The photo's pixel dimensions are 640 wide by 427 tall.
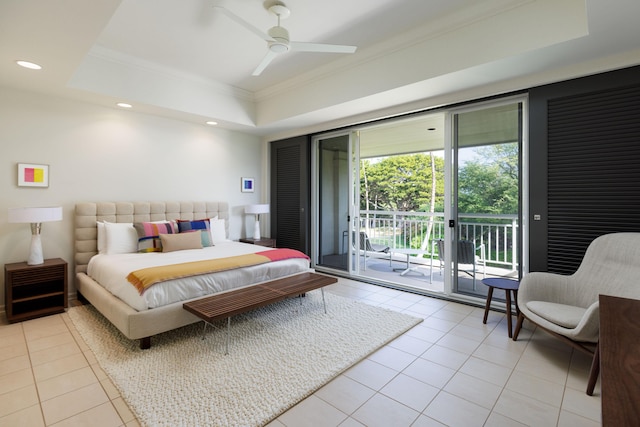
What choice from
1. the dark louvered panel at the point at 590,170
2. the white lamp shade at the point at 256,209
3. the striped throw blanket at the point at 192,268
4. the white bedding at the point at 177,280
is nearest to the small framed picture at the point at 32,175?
A: the white bedding at the point at 177,280

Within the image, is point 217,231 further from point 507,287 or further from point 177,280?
point 507,287

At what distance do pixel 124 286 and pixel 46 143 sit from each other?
7.17 feet

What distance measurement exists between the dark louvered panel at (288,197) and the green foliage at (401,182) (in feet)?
11.8

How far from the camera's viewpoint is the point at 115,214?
4012mm

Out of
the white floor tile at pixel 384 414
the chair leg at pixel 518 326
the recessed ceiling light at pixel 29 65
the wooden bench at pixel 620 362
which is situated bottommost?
the white floor tile at pixel 384 414

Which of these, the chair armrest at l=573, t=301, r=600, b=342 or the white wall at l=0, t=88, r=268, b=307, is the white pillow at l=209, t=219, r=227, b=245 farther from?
the chair armrest at l=573, t=301, r=600, b=342

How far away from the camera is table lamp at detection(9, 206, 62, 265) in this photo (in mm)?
3062

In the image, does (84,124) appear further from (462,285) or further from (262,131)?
(462,285)

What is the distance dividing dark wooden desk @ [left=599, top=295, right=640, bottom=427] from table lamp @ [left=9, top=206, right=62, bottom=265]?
430 centimetres

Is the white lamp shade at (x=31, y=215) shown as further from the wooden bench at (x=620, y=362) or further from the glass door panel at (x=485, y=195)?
the glass door panel at (x=485, y=195)

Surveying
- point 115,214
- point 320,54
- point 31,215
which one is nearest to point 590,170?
point 320,54

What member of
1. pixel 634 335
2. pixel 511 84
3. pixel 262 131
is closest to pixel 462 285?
pixel 511 84

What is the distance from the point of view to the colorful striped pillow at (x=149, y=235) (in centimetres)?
386

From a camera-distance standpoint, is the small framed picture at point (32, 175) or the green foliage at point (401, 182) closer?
the small framed picture at point (32, 175)
